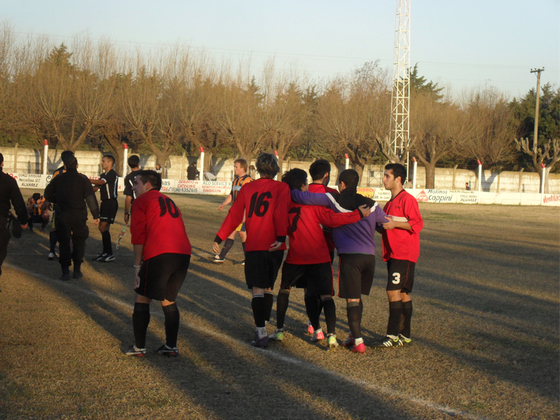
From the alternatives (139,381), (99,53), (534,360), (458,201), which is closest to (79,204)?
(139,381)

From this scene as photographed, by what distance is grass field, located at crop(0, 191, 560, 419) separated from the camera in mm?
3906

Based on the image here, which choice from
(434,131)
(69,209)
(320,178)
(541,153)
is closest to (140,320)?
(320,178)

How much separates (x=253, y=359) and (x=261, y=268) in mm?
854

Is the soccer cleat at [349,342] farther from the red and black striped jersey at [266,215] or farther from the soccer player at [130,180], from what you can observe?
the soccer player at [130,180]

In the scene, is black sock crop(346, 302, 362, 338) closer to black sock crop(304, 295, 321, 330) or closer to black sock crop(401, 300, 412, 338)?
black sock crop(304, 295, 321, 330)

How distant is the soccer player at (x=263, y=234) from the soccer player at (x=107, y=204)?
4.97 metres

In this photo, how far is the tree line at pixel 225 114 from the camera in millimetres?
39469

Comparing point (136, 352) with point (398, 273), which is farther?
point (398, 273)

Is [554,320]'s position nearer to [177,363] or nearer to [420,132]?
[177,363]

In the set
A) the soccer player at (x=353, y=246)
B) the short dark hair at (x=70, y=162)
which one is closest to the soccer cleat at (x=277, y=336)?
the soccer player at (x=353, y=246)

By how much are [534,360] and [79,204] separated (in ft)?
21.1

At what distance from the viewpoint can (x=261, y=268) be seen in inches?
206

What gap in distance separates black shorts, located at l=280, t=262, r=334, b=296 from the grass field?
60cm

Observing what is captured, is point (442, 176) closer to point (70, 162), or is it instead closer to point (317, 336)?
point (70, 162)
